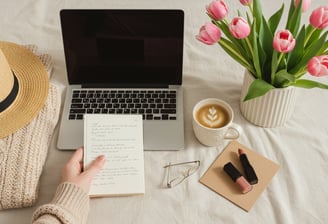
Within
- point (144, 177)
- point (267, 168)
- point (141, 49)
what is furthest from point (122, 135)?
point (267, 168)

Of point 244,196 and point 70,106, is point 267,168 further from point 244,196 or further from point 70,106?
point 70,106

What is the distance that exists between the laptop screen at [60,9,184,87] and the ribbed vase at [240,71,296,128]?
0.17m

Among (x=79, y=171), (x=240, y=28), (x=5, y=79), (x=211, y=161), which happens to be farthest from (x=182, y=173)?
(x=5, y=79)

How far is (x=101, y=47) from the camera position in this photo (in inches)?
34.1

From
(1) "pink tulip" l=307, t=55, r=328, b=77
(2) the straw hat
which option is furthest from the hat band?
(1) "pink tulip" l=307, t=55, r=328, b=77

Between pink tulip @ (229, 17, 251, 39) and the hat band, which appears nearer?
pink tulip @ (229, 17, 251, 39)

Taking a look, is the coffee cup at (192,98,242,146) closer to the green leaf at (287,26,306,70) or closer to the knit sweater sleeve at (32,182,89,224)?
the green leaf at (287,26,306,70)

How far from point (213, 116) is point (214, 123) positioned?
0.06ft

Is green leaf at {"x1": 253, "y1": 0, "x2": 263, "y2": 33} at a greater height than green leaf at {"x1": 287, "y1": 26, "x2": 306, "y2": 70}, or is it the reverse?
green leaf at {"x1": 253, "y1": 0, "x2": 263, "y2": 33}

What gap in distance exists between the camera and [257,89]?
2.36ft

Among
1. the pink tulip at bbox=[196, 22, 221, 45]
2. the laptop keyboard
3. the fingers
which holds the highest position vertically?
the pink tulip at bbox=[196, 22, 221, 45]

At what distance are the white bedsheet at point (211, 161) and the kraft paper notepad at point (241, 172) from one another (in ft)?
0.04

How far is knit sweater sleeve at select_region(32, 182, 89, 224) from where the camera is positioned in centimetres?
66

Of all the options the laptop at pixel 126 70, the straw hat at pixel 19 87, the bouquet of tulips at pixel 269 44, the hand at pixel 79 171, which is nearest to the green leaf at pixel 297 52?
the bouquet of tulips at pixel 269 44
